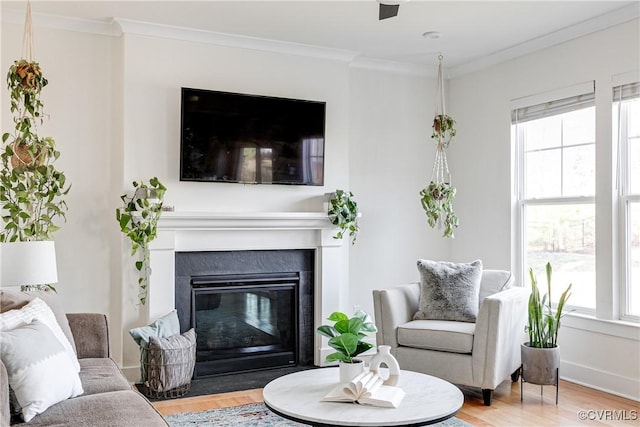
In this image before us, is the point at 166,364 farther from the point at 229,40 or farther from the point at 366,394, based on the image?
the point at 229,40

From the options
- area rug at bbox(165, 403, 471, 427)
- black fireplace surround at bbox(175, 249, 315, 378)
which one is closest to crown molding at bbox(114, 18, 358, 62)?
black fireplace surround at bbox(175, 249, 315, 378)

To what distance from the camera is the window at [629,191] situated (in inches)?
155

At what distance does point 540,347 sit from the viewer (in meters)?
3.86

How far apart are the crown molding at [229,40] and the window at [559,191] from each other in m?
1.64

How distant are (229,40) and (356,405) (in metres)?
3.07

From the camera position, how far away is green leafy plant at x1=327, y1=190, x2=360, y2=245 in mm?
4648

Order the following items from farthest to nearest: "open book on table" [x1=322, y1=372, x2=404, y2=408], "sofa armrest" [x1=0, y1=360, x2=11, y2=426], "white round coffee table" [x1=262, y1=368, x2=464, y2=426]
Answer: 1. "open book on table" [x1=322, y1=372, x2=404, y2=408]
2. "white round coffee table" [x1=262, y1=368, x2=464, y2=426]
3. "sofa armrest" [x1=0, y1=360, x2=11, y2=426]

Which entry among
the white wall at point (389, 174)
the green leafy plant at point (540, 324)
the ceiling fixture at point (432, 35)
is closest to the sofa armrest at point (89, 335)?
the white wall at point (389, 174)

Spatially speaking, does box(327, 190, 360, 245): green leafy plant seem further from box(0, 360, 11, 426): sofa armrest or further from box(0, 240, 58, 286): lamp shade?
box(0, 360, 11, 426): sofa armrest

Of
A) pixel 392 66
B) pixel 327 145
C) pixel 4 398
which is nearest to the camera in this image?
pixel 4 398

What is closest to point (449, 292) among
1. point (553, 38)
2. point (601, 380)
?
point (601, 380)

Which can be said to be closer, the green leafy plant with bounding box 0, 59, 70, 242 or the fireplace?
the green leafy plant with bounding box 0, 59, 70, 242

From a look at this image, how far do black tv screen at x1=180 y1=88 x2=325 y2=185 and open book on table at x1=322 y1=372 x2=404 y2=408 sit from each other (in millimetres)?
2322

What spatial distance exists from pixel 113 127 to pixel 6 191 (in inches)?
34.2
